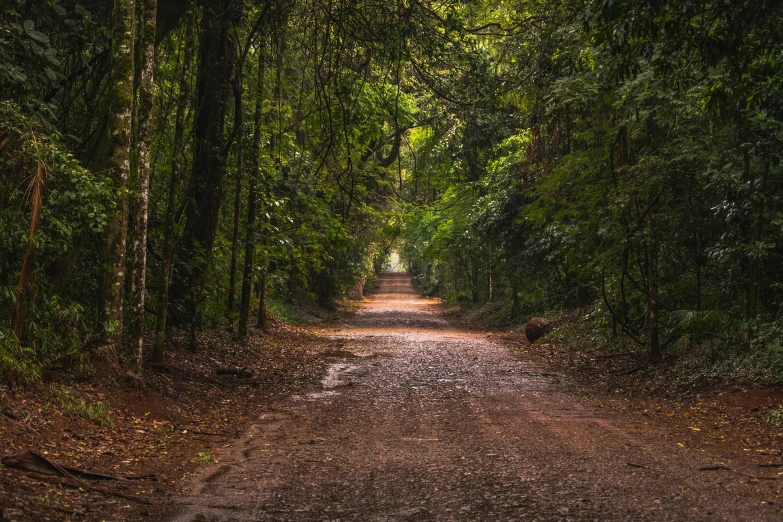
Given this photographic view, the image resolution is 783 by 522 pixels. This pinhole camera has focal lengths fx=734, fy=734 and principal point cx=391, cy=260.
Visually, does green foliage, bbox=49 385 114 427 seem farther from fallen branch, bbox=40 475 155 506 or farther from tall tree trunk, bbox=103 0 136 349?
fallen branch, bbox=40 475 155 506

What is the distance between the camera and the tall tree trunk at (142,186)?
8906 millimetres

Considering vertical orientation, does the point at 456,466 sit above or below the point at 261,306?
below

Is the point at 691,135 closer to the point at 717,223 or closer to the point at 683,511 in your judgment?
the point at 717,223

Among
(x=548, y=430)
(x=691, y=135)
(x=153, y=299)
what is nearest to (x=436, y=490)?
(x=548, y=430)

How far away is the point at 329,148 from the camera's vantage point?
1101cm

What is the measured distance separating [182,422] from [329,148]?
14.9 ft

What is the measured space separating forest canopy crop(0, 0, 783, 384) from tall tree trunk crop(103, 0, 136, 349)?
0.08ft

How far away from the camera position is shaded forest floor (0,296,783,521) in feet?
18.0

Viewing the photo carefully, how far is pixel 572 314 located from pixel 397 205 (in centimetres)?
1106

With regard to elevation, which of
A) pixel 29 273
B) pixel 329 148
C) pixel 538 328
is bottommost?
pixel 538 328

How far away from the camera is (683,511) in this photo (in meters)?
5.34

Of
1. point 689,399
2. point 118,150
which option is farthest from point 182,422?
point 689,399

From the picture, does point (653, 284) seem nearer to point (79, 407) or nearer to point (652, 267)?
point (652, 267)

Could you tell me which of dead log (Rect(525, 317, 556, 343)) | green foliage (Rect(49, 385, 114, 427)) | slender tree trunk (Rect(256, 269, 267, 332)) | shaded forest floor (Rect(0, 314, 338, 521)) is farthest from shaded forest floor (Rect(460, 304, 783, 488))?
slender tree trunk (Rect(256, 269, 267, 332))
